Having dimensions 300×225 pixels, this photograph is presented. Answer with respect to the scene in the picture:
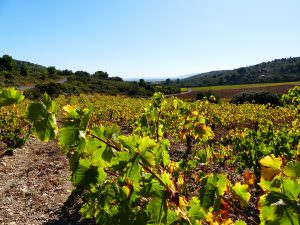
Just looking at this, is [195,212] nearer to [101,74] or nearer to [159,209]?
[159,209]

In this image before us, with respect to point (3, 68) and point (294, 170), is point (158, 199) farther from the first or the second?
point (3, 68)

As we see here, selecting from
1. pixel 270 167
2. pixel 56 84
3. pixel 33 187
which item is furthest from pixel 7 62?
pixel 270 167

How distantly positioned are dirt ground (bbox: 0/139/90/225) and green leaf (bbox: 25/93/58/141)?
5.70m

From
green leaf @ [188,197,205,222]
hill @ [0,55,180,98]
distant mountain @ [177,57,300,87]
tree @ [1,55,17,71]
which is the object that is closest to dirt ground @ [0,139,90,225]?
green leaf @ [188,197,205,222]

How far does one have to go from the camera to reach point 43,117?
1545 millimetres

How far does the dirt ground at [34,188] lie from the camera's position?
712cm

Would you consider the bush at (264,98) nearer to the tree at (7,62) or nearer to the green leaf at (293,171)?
the green leaf at (293,171)

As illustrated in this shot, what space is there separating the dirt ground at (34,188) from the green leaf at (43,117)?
570 cm

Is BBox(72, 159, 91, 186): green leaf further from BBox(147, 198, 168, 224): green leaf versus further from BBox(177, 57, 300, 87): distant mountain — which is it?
BBox(177, 57, 300, 87): distant mountain

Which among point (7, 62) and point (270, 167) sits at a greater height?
point (7, 62)

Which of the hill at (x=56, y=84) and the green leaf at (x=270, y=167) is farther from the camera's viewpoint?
the hill at (x=56, y=84)

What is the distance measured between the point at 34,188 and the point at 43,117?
7902mm

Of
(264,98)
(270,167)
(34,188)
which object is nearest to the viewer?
(270,167)

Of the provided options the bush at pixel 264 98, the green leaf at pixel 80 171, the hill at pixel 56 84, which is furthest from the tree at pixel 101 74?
the green leaf at pixel 80 171
